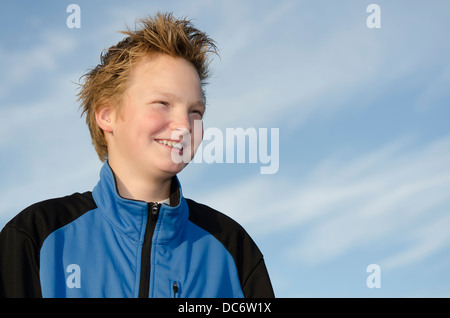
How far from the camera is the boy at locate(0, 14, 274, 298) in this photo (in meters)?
3.55

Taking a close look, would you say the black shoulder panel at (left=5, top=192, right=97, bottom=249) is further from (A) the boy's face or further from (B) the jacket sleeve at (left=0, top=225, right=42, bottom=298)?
(A) the boy's face

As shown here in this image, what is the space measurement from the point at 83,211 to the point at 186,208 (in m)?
0.78

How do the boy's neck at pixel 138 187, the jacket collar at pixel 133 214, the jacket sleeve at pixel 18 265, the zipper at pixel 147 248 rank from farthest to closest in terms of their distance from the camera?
1. the boy's neck at pixel 138 187
2. the jacket collar at pixel 133 214
3. the zipper at pixel 147 248
4. the jacket sleeve at pixel 18 265

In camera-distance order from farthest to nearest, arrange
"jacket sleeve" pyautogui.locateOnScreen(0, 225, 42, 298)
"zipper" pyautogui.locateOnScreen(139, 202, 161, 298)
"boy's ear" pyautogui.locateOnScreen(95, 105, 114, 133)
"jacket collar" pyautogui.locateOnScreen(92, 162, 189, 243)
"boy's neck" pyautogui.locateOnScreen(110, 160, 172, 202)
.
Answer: "boy's ear" pyautogui.locateOnScreen(95, 105, 114, 133) → "boy's neck" pyautogui.locateOnScreen(110, 160, 172, 202) → "jacket collar" pyautogui.locateOnScreen(92, 162, 189, 243) → "zipper" pyautogui.locateOnScreen(139, 202, 161, 298) → "jacket sleeve" pyautogui.locateOnScreen(0, 225, 42, 298)

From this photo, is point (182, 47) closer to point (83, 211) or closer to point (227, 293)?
point (83, 211)

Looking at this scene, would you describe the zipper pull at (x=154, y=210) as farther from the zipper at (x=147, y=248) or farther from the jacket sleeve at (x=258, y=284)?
the jacket sleeve at (x=258, y=284)

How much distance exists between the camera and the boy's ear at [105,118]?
4.07 metres

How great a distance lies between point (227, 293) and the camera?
3941 mm

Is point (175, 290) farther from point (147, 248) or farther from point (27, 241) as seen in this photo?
point (27, 241)

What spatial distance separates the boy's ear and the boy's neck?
36 centimetres

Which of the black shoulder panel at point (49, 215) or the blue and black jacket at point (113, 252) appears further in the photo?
the black shoulder panel at point (49, 215)

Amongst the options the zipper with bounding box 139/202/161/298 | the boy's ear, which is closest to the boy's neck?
the zipper with bounding box 139/202/161/298

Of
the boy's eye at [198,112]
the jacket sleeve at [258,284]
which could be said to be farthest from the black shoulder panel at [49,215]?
the jacket sleeve at [258,284]
